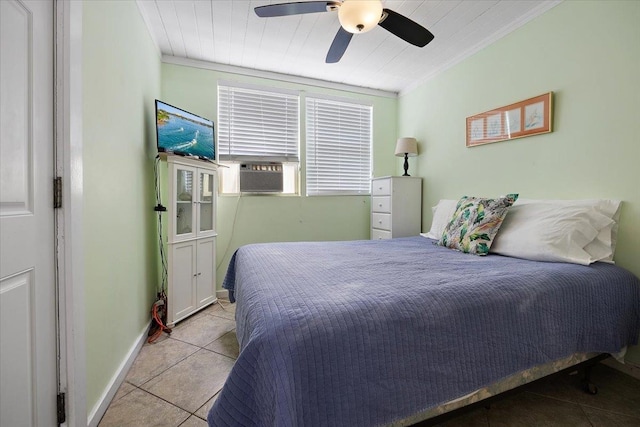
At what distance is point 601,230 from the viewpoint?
1632 millimetres

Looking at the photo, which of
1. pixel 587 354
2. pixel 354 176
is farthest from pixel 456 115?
pixel 587 354

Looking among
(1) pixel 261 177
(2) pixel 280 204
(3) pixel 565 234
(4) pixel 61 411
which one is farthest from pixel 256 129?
(3) pixel 565 234

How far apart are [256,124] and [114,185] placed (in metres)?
1.93

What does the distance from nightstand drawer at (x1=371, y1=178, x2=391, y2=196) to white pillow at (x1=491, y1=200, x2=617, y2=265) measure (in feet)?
Result: 4.96

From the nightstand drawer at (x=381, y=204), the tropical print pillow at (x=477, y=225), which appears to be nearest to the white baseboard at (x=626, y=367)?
the tropical print pillow at (x=477, y=225)

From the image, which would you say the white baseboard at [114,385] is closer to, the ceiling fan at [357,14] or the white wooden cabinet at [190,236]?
the white wooden cabinet at [190,236]

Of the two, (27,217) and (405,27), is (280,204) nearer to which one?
(405,27)

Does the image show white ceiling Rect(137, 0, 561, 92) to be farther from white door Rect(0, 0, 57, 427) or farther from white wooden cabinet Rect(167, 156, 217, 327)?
white door Rect(0, 0, 57, 427)

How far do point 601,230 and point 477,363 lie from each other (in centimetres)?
135

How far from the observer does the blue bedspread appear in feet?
2.56

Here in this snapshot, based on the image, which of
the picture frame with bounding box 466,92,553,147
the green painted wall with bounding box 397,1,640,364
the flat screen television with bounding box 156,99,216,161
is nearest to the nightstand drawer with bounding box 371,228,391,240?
the green painted wall with bounding box 397,1,640,364

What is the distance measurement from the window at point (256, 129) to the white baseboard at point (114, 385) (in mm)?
1751

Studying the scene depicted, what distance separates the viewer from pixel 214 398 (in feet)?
4.73

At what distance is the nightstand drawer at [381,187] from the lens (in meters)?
3.19
